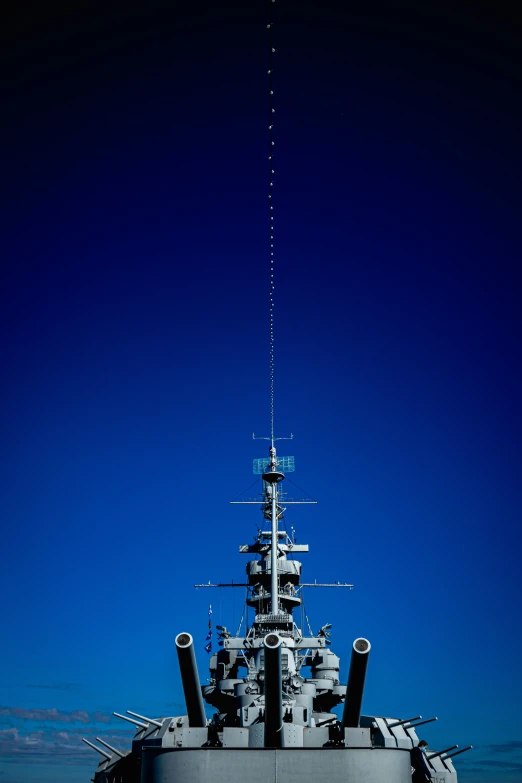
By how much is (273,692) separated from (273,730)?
719 mm

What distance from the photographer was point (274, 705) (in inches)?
336

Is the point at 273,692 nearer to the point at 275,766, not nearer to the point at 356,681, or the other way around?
the point at 275,766

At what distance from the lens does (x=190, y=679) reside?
8.84m

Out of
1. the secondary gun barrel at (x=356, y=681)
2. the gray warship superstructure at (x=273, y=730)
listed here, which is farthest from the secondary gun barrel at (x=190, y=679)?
the secondary gun barrel at (x=356, y=681)

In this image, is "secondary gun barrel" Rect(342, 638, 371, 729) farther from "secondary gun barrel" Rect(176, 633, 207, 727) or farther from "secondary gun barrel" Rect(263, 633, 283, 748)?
"secondary gun barrel" Rect(176, 633, 207, 727)

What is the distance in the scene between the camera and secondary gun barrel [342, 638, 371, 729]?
330 inches

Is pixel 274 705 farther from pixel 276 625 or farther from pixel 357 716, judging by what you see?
pixel 276 625

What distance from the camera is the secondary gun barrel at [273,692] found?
803 cm

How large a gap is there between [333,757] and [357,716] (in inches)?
40.2

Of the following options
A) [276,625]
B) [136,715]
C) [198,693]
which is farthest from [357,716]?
[276,625]

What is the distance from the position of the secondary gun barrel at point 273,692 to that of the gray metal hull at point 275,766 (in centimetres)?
31

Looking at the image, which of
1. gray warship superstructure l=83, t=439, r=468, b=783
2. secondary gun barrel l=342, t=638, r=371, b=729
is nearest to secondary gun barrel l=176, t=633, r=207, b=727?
→ gray warship superstructure l=83, t=439, r=468, b=783

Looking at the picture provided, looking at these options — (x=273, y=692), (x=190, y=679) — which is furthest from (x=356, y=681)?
(x=190, y=679)

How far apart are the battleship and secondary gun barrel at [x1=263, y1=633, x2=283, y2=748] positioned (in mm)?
12
